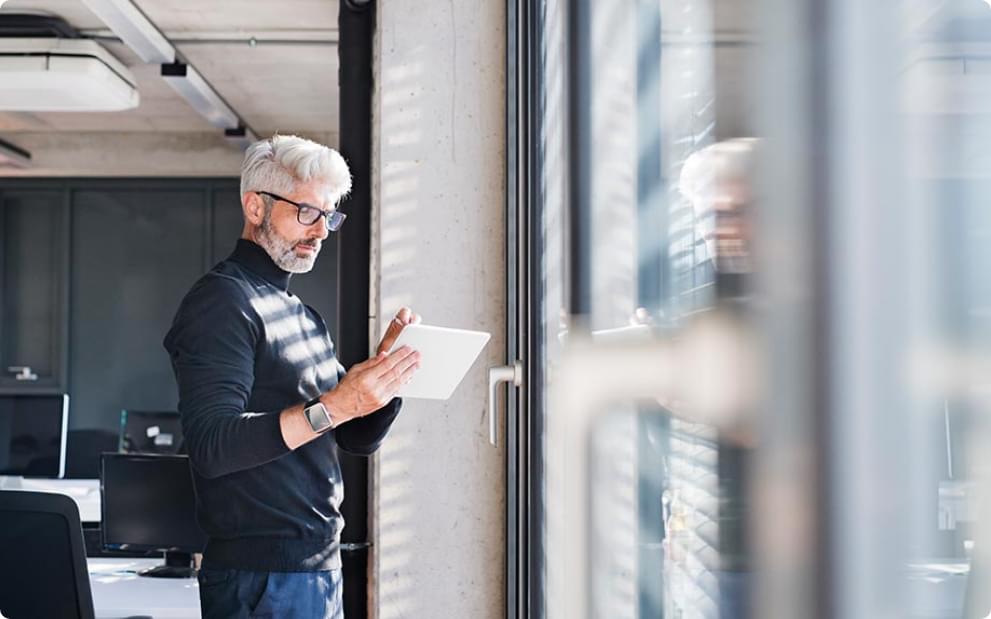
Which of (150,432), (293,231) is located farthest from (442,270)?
(150,432)

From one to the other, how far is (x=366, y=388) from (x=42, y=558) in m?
1.02

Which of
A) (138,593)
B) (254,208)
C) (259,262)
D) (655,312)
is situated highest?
(254,208)

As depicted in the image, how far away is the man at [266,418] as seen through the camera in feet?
6.00

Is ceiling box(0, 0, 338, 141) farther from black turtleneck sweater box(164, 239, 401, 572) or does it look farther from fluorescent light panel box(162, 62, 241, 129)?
black turtleneck sweater box(164, 239, 401, 572)

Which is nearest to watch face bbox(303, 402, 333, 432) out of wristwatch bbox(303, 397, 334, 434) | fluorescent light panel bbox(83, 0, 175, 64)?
wristwatch bbox(303, 397, 334, 434)

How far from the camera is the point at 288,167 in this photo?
2117 mm

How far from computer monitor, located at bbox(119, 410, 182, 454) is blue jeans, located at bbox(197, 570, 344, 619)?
2848mm

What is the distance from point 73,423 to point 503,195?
556 centimetres

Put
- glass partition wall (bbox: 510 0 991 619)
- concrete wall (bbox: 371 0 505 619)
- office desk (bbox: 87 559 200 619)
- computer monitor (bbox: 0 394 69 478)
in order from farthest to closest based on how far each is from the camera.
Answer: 1. computer monitor (bbox: 0 394 69 478)
2. office desk (bbox: 87 559 200 619)
3. concrete wall (bbox: 371 0 505 619)
4. glass partition wall (bbox: 510 0 991 619)

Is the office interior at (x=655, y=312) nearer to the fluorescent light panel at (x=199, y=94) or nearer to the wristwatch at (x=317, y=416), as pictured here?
the wristwatch at (x=317, y=416)

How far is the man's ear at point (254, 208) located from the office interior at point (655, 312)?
58 centimetres

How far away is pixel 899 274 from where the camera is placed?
1.47 ft

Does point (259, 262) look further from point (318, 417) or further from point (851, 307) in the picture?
point (851, 307)

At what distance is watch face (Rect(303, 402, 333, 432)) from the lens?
181cm
